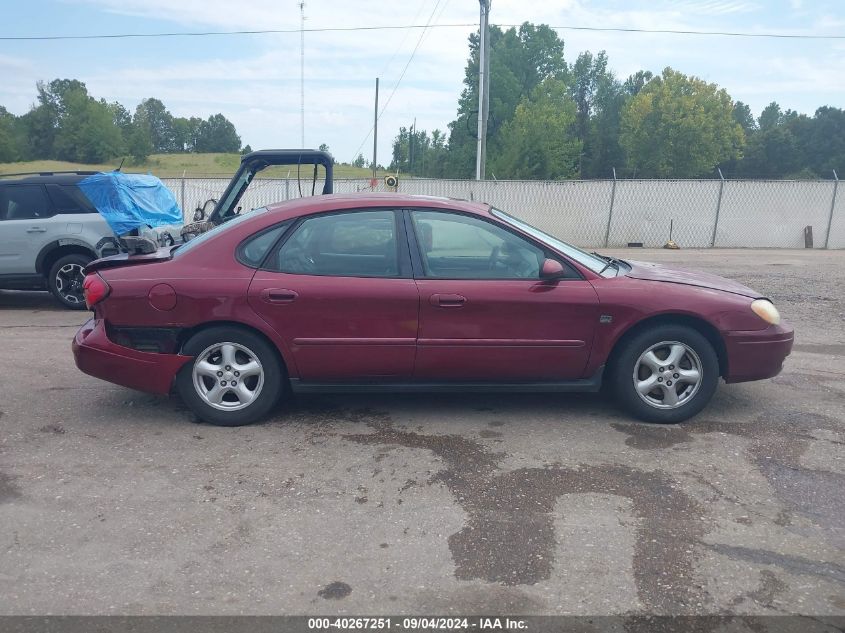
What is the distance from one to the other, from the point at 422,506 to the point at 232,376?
5.69 feet

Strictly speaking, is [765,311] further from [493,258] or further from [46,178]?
[46,178]

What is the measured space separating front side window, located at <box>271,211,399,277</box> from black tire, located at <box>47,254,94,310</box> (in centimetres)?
536

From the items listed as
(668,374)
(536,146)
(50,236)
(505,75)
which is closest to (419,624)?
(668,374)

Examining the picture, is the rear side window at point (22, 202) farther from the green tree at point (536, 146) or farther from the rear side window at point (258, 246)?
the green tree at point (536, 146)

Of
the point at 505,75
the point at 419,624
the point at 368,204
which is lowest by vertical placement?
the point at 419,624

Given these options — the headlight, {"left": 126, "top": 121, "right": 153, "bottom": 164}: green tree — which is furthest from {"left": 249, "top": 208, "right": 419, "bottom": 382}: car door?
{"left": 126, "top": 121, "right": 153, "bottom": 164}: green tree

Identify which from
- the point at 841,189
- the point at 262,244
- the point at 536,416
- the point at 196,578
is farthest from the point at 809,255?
the point at 196,578

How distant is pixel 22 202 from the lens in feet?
30.4

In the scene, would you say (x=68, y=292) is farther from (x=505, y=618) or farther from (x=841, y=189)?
(x=841, y=189)

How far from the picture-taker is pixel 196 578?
10.2 ft

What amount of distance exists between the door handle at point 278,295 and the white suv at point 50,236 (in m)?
5.25

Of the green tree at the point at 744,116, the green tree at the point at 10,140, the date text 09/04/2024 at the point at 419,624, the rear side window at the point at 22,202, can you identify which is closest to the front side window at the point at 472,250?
the date text 09/04/2024 at the point at 419,624

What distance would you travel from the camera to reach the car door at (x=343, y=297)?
471cm

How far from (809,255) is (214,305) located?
737 inches
